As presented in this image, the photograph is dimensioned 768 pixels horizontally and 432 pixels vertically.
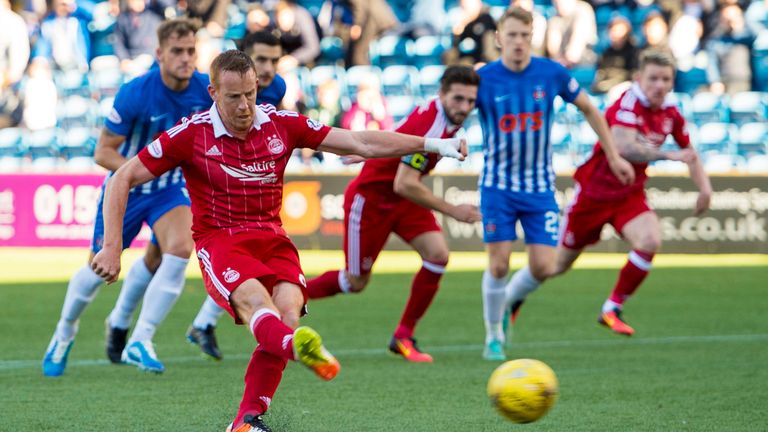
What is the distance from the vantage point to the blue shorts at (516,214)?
8859 millimetres

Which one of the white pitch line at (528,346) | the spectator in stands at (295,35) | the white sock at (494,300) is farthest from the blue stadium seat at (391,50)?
the white sock at (494,300)

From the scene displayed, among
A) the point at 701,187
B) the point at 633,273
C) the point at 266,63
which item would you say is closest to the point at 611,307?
the point at 633,273

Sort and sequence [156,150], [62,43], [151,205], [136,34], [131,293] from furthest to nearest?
[62,43] → [136,34] → [131,293] → [151,205] → [156,150]

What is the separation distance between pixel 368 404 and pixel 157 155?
1860mm

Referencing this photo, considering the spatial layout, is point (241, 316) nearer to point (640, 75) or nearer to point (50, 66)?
point (640, 75)

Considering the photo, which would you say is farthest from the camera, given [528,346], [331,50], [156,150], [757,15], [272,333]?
[331,50]

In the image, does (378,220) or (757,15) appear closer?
(378,220)

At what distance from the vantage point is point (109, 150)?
305 inches

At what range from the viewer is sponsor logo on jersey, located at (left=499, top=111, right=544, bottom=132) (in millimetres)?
8820

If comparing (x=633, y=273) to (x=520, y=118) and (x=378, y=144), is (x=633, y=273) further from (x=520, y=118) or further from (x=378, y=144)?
(x=378, y=144)

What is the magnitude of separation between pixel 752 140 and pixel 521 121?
10733 millimetres

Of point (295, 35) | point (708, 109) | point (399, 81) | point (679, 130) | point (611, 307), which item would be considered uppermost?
point (679, 130)

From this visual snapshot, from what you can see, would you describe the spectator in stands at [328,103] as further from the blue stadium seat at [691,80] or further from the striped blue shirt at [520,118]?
the striped blue shirt at [520,118]

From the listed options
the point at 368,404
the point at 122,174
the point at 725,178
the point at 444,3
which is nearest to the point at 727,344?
the point at 368,404
